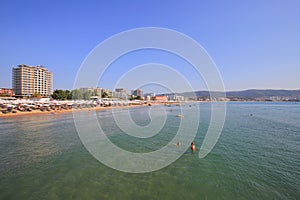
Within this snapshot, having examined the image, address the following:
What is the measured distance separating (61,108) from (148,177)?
159ft

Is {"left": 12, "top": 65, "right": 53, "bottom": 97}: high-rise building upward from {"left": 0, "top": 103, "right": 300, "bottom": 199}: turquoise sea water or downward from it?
upward

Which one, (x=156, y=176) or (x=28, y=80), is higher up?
(x=28, y=80)

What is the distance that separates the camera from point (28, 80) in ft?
329

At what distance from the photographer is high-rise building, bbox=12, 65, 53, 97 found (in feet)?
321

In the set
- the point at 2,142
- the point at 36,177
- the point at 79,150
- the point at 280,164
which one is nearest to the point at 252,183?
the point at 280,164

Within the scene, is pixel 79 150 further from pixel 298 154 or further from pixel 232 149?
pixel 298 154

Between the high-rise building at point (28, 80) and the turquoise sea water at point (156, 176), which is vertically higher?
the high-rise building at point (28, 80)

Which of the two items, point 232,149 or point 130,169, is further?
point 232,149

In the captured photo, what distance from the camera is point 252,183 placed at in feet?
27.2

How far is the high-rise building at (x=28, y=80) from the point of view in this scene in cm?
9788

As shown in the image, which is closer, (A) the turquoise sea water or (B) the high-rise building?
(A) the turquoise sea water

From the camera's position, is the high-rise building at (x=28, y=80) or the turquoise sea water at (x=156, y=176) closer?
the turquoise sea water at (x=156, y=176)

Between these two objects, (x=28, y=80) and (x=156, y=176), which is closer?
(x=156, y=176)

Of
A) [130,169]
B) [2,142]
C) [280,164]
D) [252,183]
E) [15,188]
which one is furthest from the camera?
[2,142]
